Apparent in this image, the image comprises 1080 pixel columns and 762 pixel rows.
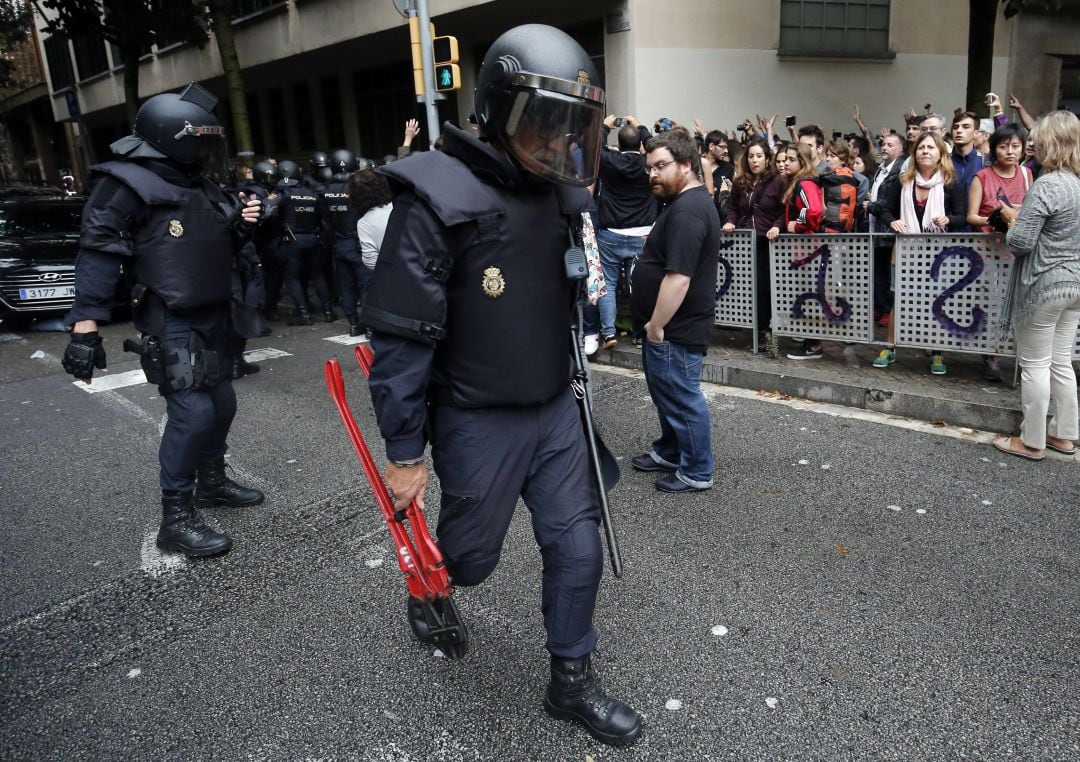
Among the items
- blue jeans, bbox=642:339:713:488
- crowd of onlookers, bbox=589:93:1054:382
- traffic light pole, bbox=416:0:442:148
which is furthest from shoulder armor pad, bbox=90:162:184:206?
traffic light pole, bbox=416:0:442:148

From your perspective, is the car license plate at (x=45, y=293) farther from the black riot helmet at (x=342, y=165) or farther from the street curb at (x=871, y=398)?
the street curb at (x=871, y=398)

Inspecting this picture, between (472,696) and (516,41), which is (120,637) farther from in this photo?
(516,41)

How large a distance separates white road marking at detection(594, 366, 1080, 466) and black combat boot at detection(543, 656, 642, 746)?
10.8 feet

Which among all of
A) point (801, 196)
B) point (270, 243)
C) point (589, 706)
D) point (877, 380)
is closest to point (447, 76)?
point (270, 243)

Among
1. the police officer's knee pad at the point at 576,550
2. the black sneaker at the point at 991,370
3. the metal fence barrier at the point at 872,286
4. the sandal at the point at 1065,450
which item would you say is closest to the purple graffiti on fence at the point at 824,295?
the metal fence barrier at the point at 872,286

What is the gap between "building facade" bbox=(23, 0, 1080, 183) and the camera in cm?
1293

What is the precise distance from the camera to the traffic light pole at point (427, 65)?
955 cm

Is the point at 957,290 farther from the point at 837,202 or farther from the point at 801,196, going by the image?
the point at 801,196

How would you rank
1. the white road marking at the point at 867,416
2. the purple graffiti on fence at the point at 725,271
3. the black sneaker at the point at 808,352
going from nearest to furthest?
the white road marking at the point at 867,416 < the black sneaker at the point at 808,352 < the purple graffiti on fence at the point at 725,271

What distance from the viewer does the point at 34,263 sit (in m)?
10.3

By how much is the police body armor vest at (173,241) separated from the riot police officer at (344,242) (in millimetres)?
5187

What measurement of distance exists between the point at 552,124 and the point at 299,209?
8.56m

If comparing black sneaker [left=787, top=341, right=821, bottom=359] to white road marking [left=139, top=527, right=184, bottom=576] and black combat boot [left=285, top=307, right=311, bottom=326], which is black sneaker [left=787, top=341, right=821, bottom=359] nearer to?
white road marking [left=139, top=527, right=184, bottom=576]

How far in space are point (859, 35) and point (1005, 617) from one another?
13732mm
